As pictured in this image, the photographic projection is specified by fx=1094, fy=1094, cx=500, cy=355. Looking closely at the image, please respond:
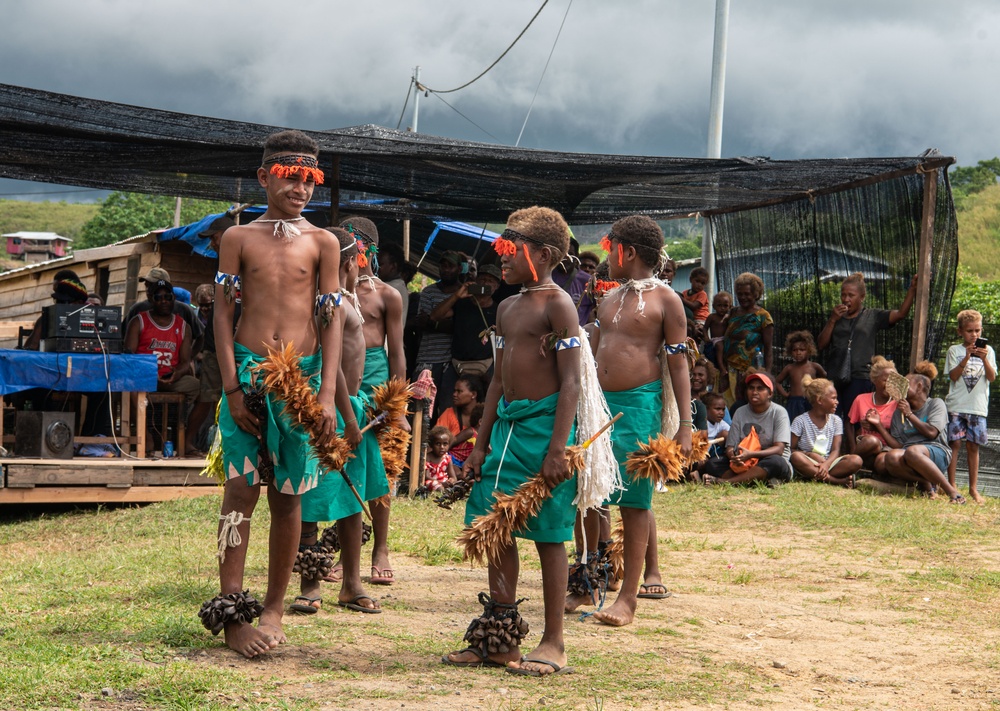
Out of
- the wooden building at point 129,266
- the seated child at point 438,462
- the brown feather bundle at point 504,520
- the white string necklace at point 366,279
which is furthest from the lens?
the wooden building at point 129,266

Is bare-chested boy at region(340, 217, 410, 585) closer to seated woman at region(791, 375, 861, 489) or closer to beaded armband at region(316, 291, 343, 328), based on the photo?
beaded armband at region(316, 291, 343, 328)

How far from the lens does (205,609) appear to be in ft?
14.4

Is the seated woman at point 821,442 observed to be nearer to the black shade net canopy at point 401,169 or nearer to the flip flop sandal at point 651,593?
the black shade net canopy at point 401,169

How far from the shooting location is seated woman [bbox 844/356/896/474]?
1100 cm

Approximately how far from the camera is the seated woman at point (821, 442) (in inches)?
436

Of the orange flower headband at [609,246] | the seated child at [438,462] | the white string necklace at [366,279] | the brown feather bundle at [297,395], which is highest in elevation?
the orange flower headband at [609,246]

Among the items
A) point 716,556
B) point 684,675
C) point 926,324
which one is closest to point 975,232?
point 926,324

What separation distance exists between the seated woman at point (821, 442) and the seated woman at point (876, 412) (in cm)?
16

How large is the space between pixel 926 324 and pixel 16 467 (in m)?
8.68

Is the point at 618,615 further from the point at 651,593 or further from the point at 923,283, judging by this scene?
the point at 923,283

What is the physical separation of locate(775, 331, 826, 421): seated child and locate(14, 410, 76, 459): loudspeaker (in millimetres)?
7269

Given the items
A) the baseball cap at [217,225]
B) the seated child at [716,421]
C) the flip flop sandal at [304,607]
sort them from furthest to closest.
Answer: the baseball cap at [217,225] → the seated child at [716,421] → the flip flop sandal at [304,607]

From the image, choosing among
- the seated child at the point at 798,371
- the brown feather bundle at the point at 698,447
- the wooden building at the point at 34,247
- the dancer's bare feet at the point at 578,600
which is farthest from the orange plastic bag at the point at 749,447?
the wooden building at the point at 34,247

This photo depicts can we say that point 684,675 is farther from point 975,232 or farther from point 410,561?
point 975,232
